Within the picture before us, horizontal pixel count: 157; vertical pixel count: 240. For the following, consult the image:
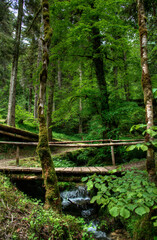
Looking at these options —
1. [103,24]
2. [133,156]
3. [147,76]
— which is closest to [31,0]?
[103,24]

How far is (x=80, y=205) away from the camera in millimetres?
5414

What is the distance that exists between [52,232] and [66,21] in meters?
8.41

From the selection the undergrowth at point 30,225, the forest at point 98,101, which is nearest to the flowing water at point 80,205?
the forest at point 98,101

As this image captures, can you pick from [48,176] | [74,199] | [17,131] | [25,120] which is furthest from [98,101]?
[25,120]

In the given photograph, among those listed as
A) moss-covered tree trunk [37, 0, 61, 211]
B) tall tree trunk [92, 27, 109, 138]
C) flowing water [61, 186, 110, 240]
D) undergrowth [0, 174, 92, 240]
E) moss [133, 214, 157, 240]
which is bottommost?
flowing water [61, 186, 110, 240]

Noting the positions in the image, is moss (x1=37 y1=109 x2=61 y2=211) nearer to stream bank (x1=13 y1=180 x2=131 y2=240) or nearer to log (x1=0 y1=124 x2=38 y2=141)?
stream bank (x1=13 y1=180 x2=131 y2=240)

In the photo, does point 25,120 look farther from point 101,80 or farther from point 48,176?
point 48,176

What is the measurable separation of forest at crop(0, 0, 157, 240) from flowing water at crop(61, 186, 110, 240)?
45cm

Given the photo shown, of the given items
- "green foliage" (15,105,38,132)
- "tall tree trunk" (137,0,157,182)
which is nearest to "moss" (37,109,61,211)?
"tall tree trunk" (137,0,157,182)

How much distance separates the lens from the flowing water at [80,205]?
15.3ft

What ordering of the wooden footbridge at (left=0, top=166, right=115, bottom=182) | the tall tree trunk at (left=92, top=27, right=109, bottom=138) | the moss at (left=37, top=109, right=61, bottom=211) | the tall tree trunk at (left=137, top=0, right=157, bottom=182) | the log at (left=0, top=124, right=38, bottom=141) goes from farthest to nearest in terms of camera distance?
the log at (left=0, top=124, right=38, bottom=141) < the tall tree trunk at (left=92, top=27, right=109, bottom=138) < the wooden footbridge at (left=0, top=166, right=115, bottom=182) < the moss at (left=37, top=109, right=61, bottom=211) < the tall tree trunk at (left=137, top=0, right=157, bottom=182)

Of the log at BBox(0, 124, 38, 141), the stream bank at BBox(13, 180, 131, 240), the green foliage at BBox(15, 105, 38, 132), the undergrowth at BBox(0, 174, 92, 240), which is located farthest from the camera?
the green foliage at BBox(15, 105, 38, 132)

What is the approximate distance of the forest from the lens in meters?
2.47

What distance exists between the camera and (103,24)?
5305 millimetres
